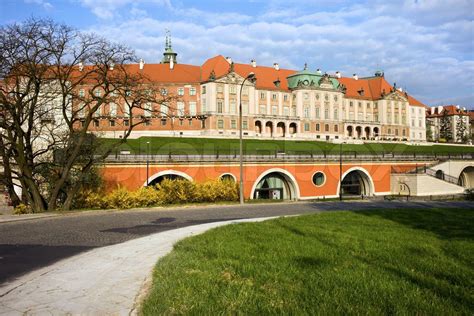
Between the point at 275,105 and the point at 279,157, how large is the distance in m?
44.3

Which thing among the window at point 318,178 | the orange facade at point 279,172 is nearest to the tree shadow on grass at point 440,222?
the orange facade at point 279,172

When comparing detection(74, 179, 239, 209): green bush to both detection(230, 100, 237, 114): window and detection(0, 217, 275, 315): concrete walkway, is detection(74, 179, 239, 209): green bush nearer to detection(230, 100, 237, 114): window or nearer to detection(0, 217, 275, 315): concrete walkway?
detection(0, 217, 275, 315): concrete walkway

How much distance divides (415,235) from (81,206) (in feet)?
56.7

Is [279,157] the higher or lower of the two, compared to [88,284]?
higher

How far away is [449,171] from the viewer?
57.3m

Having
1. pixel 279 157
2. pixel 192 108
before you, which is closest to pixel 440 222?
pixel 279 157

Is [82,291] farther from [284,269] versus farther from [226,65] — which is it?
[226,65]

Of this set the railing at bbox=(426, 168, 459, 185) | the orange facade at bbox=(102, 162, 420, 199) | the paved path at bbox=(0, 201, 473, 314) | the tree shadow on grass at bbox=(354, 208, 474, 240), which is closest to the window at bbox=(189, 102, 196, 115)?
the orange facade at bbox=(102, 162, 420, 199)

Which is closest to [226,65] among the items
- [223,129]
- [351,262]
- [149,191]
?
[223,129]

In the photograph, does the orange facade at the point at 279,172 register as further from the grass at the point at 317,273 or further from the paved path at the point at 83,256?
the grass at the point at 317,273

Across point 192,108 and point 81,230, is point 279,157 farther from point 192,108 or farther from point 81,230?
point 192,108

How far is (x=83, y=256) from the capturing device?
35.0 ft

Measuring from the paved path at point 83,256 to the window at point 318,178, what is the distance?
27.1 metres

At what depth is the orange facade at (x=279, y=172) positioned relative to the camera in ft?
112
